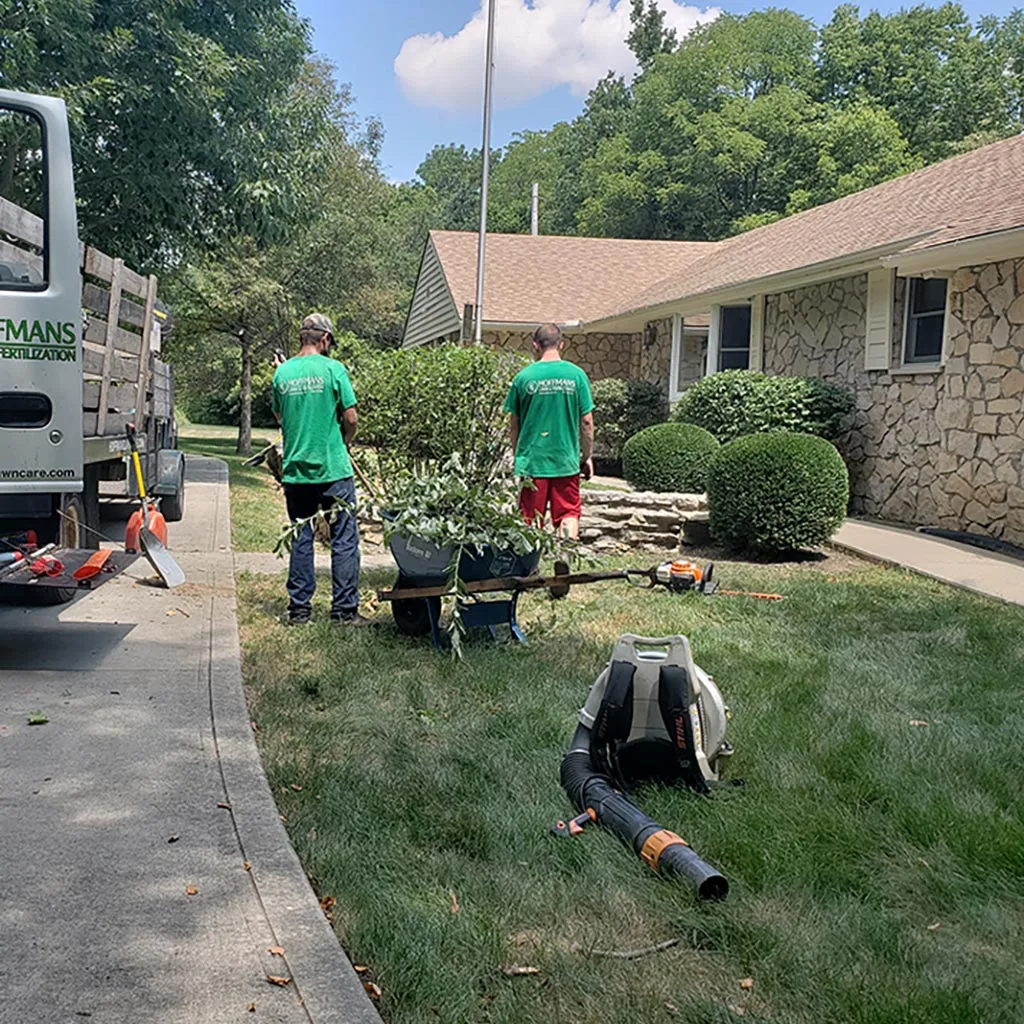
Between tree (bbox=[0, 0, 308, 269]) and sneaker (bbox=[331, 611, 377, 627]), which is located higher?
tree (bbox=[0, 0, 308, 269])

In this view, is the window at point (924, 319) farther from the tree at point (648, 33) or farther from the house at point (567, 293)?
the tree at point (648, 33)

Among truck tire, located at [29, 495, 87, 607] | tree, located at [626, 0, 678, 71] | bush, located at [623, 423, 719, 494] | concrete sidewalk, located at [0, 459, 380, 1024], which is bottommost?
concrete sidewalk, located at [0, 459, 380, 1024]

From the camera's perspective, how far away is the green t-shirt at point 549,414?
6715 millimetres

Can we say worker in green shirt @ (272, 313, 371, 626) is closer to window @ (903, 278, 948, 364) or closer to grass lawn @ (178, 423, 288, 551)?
grass lawn @ (178, 423, 288, 551)

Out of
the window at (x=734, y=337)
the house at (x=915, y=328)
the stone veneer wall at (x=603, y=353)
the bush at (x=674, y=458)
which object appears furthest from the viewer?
the stone veneer wall at (x=603, y=353)

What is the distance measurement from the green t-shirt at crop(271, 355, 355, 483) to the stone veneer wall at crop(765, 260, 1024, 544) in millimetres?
6808

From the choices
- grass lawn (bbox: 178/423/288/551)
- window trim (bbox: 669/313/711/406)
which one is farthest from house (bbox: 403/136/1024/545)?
grass lawn (bbox: 178/423/288/551)

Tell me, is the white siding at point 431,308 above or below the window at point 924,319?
above

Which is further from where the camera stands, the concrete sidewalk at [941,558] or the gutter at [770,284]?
the gutter at [770,284]

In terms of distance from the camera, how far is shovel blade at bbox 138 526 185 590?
5.35 meters

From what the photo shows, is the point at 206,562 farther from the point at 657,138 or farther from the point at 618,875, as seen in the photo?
the point at 657,138

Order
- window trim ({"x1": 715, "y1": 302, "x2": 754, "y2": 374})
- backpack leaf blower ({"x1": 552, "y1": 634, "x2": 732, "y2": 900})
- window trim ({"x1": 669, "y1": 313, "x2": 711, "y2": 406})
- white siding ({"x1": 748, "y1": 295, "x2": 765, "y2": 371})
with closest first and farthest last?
backpack leaf blower ({"x1": 552, "y1": 634, "x2": 732, "y2": 900}) < white siding ({"x1": 748, "y1": 295, "x2": 765, "y2": 371}) < window trim ({"x1": 715, "y1": 302, "x2": 754, "y2": 374}) < window trim ({"x1": 669, "y1": 313, "x2": 711, "y2": 406})

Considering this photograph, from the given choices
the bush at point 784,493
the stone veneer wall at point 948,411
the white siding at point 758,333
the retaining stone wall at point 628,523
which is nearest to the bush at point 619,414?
the white siding at point 758,333

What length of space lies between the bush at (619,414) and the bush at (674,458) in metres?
4.58
